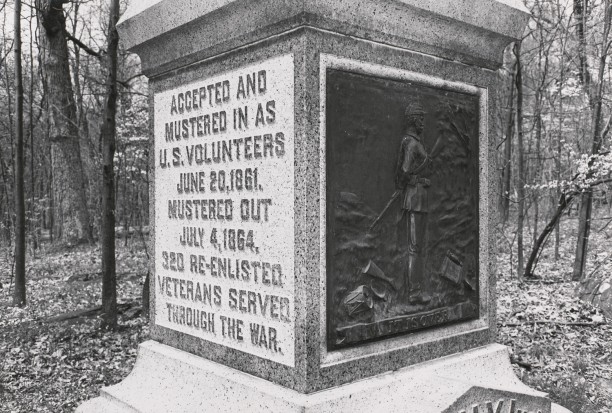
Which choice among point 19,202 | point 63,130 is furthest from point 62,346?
point 63,130

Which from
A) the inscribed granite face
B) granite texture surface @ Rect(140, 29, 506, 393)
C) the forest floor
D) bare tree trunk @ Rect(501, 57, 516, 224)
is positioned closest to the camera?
granite texture surface @ Rect(140, 29, 506, 393)

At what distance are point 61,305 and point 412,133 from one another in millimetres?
9038

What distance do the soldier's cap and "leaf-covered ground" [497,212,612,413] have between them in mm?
3055

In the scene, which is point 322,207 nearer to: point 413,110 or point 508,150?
point 413,110

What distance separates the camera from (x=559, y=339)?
7461 mm

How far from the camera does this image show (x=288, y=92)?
3.17 metres

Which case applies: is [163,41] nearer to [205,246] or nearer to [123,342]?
[205,246]

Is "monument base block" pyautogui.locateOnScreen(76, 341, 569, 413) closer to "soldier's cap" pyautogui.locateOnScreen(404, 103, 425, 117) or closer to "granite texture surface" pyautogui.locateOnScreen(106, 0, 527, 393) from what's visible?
"granite texture surface" pyautogui.locateOnScreen(106, 0, 527, 393)

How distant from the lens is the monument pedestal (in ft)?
10.3

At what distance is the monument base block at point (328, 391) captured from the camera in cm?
316

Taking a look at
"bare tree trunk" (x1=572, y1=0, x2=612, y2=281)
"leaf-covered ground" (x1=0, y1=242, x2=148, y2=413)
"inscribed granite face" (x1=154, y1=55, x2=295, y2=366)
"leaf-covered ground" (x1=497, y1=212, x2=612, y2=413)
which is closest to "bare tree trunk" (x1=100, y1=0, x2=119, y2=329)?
"leaf-covered ground" (x1=0, y1=242, x2=148, y2=413)

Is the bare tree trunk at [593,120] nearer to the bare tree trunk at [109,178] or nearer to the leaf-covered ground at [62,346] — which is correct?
the bare tree trunk at [109,178]

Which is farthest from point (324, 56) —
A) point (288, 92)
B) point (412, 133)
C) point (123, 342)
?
point (123, 342)

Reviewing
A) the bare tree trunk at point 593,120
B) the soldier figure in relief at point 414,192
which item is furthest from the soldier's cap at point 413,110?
the bare tree trunk at point 593,120
